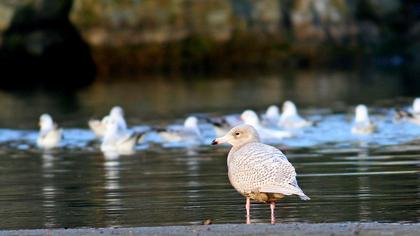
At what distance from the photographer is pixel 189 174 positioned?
1522 centimetres

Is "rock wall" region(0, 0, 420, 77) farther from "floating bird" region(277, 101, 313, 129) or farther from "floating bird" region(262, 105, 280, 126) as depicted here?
"floating bird" region(277, 101, 313, 129)

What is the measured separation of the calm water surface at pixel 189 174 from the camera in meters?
11.3

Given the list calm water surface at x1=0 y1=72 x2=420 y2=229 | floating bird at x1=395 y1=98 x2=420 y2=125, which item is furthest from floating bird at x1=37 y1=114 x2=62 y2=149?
floating bird at x1=395 y1=98 x2=420 y2=125

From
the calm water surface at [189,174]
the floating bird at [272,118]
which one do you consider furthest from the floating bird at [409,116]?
the floating bird at [272,118]

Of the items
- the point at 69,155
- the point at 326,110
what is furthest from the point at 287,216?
the point at 326,110

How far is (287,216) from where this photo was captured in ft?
35.9

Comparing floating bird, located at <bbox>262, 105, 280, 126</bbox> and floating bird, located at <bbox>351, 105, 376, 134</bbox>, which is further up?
floating bird, located at <bbox>262, 105, 280, 126</bbox>

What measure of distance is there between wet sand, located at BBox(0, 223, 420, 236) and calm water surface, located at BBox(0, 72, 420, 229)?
3.04 feet

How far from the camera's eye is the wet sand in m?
9.14

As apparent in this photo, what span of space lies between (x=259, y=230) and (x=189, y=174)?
5.93 meters

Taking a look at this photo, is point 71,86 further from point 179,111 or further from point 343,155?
point 343,155

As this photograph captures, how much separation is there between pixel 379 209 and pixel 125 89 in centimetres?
2610

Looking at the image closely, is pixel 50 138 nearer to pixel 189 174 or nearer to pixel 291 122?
pixel 291 122

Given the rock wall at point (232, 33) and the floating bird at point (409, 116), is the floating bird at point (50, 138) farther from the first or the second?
the rock wall at point (232, 33)
